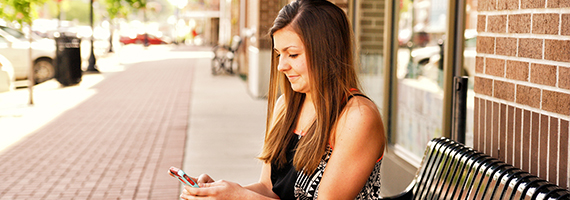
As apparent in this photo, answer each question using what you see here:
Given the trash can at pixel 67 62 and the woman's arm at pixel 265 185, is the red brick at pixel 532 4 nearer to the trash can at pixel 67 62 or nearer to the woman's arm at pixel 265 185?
the woman's arm at pixel 265 185

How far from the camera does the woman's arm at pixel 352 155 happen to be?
7.18 ft

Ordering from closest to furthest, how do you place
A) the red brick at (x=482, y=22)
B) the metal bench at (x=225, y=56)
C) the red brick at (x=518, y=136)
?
the red brick at (x=518, y=136), the red brick at (x=482, y=22), the metal bench at (x=225, y=56)

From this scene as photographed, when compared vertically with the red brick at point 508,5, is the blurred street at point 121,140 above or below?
below

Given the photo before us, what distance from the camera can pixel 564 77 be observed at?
7.22 ft

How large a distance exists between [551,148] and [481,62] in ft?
2.31

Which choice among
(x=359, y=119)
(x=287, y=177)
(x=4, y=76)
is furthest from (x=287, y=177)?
(x=4, y=76)

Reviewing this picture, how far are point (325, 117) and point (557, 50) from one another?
0.89 meters

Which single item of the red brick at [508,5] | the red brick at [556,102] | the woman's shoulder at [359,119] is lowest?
the woman's shoulder at [359,119]

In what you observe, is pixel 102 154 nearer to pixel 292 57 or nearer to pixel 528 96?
pixel 292 57

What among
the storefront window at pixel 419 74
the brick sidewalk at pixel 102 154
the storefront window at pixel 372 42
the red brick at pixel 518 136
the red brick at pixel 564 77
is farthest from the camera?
the storefront window at pixel 372 42

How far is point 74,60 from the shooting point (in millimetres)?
15125

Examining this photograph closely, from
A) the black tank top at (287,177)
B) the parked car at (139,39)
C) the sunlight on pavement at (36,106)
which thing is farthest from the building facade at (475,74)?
the parked car at (139,39)

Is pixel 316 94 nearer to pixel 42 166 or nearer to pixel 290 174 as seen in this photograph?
pixel 290 174

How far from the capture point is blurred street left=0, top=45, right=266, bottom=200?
570 centimetres
